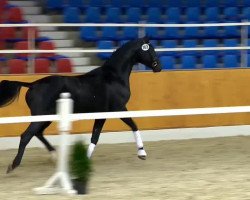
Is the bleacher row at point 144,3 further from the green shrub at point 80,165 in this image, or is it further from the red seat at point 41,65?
the green shrub at point 80,165

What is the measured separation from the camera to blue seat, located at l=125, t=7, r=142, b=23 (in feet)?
49.0

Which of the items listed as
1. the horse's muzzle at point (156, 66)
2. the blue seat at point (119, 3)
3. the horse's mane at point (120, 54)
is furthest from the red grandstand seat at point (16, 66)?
the blue seat at point (119, 3)

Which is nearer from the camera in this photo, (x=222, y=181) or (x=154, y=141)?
(x=222, y=181)

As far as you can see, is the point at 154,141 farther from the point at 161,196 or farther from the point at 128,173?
the point at 161,196

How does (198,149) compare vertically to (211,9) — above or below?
below

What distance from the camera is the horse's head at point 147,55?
9.98m

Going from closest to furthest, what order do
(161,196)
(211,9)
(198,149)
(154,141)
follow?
1. (161,196)
2. (198,149)
3. (154,141)
4. (211,9)

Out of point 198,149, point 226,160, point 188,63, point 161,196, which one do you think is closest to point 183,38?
point 188,63

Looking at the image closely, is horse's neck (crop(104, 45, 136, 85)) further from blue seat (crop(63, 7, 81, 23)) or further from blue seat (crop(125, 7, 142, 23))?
blue seat (crop(125, 7, 142, 23))

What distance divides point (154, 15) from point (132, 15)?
1.74 ft

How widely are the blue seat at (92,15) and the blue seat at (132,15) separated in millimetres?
693

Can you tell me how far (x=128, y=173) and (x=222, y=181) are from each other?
4.39 ft

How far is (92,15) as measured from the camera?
14.5 meters

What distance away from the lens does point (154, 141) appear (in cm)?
1223
